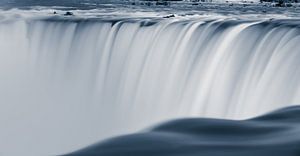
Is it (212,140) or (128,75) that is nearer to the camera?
(212,140)

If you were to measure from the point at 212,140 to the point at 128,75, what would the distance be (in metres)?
12.3

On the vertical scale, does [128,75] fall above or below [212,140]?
below

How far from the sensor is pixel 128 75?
17.7m

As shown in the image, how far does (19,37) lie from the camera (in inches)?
856

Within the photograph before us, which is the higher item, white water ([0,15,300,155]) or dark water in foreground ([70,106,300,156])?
dark water in foreground ([70,106,300,156])

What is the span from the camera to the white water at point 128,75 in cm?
1245

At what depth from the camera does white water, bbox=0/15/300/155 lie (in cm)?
1245

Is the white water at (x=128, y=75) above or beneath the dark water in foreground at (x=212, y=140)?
beneath

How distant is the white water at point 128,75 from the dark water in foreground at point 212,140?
5219 millimetres

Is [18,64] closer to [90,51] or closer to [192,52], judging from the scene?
[90,51]

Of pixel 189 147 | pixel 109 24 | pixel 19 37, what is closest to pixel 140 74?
pixel 109 24

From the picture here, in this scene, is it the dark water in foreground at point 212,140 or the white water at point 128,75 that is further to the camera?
the white water at point 128,75

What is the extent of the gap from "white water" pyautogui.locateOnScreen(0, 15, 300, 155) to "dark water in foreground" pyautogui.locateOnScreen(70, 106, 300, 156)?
A: 5.22 meters

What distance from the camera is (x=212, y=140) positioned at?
541 cm
